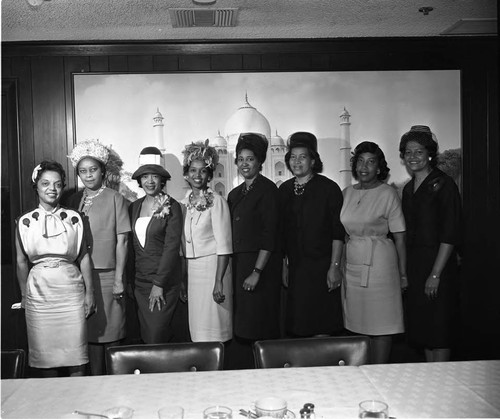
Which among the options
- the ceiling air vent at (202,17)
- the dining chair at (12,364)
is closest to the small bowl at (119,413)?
the dining chair at (12,364)

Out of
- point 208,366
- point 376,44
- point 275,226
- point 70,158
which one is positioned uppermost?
point 376,44

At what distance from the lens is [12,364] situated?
2141mm

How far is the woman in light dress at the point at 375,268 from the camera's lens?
3.92m

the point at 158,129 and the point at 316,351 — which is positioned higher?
the point at 158,129

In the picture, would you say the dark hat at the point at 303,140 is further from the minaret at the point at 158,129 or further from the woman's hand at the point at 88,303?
the woman's hand at the point at 88,303

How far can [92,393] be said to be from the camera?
1838mm

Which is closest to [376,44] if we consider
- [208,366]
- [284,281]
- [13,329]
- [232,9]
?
[232,9]

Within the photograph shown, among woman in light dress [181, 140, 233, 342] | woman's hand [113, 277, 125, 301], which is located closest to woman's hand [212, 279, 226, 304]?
woman in light dress [181, 140, 233, 342]

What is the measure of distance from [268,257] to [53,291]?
1.40m

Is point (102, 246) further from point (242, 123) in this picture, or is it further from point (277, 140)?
point (277, 140)

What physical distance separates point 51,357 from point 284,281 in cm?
165

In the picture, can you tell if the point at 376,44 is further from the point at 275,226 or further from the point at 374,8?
the point at 275,226

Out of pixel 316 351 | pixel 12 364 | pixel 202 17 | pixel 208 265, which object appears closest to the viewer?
pixel 12 364

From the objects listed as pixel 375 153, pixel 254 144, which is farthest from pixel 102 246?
pixel 375 153
